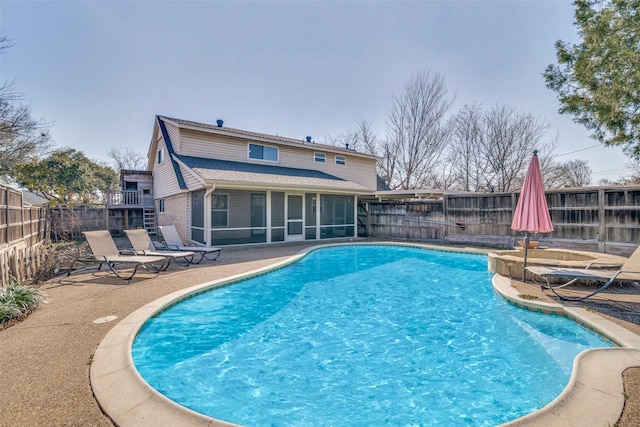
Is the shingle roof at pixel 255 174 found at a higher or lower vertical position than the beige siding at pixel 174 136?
lower

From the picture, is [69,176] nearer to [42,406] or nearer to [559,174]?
[42,406]

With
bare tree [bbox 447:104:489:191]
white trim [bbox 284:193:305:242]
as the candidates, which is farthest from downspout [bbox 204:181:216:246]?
bare tree [bbox 447:104:489:191]

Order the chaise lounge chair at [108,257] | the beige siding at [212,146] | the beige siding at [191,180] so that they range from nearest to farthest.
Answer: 1. the chaise lounge chair at [108,257]
2. the beige siding at [191,180]
3. the beige siding at [212,146]

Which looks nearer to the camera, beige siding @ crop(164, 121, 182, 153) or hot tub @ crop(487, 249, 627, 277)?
hot tub @ crop(487, 249, 627, 277)

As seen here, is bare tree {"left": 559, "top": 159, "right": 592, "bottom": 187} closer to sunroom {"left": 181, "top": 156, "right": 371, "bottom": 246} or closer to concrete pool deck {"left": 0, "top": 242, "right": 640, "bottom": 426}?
sunroom {"left": 181, "top": 156, "right": 371, "bottom": 246}

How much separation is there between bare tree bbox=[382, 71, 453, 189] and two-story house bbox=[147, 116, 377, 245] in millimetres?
9900

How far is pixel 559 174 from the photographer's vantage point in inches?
976

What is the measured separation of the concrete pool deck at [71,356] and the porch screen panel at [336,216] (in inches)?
352

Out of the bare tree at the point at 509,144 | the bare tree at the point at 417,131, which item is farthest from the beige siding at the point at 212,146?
the bare tree at the point at 509,144

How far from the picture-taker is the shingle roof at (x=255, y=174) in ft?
38.7

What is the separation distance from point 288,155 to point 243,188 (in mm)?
4804

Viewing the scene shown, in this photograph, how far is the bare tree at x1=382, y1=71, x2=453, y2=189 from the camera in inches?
910

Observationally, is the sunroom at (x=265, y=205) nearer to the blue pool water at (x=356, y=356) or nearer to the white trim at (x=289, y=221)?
Answer: the white trim at (x=289, y=221)

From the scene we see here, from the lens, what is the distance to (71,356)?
335 centimetres
